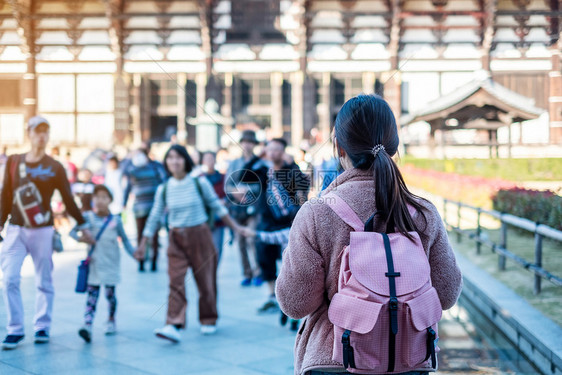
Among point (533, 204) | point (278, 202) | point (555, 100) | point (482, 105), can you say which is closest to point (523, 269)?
point (533, 204)

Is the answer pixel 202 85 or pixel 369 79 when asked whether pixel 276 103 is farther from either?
pixel 369 79

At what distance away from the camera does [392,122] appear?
6.97ft

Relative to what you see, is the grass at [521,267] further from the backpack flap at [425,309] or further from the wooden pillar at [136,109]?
the wooden pillar at [136,109]

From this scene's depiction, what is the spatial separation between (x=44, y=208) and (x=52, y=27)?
22.2 metres

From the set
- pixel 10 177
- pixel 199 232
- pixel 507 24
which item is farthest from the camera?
pixel 507 24

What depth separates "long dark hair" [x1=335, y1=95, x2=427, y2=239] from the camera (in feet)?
6.73

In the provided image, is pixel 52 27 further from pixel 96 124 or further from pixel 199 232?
pixel 199 232

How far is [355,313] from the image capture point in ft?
6.46

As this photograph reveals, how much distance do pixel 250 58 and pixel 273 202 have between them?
20689 mm

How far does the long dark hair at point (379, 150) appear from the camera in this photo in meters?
2.05

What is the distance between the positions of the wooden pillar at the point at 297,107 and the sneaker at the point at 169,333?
21.0 meters

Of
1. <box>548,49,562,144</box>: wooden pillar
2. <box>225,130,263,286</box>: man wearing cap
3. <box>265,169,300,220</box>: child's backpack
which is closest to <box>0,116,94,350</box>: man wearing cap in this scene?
<box>265,169,300,220</box>: child's backpack

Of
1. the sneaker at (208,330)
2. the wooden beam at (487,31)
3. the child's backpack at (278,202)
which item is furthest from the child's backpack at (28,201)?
the wooden beam at (487,31)

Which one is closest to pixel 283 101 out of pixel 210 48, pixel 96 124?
pixel 210 48
